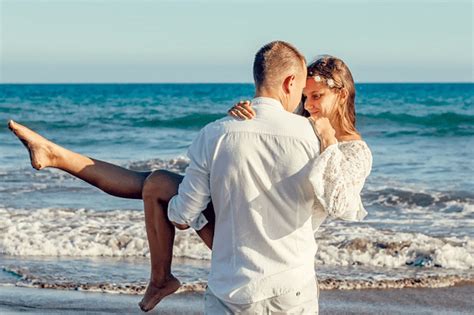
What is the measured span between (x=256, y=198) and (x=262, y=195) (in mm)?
24

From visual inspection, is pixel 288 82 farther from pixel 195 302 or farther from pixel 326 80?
pixel 195 302

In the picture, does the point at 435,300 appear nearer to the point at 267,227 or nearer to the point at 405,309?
the point at 405,309

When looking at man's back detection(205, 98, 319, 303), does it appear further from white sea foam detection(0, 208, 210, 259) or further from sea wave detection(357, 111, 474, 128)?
sea wave detection(357, 111, 474, 128)

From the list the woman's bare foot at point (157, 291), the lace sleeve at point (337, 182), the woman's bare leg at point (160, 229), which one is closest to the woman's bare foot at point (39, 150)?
the woman's bare leg at point (160, 229)

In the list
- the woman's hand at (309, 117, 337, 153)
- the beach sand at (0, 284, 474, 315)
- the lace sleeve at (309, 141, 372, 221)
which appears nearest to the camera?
the lace sleeve at (309, 141, 372, 221)

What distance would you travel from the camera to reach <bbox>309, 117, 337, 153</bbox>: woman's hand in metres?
3.59

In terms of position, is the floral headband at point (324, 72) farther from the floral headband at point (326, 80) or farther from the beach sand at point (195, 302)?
the beach sand at point (195, 302)

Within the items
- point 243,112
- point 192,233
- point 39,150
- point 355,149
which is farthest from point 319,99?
point 192,233

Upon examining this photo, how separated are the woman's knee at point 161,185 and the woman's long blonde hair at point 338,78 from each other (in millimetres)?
715

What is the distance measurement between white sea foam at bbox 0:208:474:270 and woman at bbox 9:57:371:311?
13.5 feet

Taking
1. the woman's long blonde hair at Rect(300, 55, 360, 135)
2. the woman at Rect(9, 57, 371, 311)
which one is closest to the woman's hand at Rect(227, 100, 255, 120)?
the woman at Rect(9, 57, 371, 311)

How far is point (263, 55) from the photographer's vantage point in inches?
140

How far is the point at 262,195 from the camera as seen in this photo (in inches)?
139

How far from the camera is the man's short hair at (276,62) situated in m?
3.54
